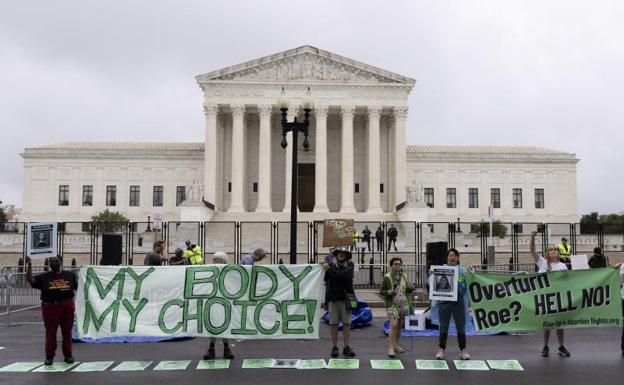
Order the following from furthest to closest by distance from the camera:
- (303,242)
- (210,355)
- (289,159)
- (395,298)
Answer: (289,159)
(303,242)
(395,298)
(210,355)

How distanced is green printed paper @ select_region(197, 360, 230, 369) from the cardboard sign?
1148cm

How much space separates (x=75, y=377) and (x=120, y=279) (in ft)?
8.54

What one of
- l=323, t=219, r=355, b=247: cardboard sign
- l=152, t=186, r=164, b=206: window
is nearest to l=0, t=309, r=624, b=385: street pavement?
l=323, t=219, r=355, b=247: cardboard sign

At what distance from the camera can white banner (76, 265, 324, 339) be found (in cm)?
1260

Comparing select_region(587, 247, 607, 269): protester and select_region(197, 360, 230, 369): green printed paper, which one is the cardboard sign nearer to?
select_region(587, 247, 607, 269): protester

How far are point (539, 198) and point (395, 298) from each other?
66134 mm

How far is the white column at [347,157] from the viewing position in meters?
60.6

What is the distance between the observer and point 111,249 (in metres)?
21.5

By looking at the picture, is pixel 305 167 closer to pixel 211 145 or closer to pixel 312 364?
pixel 211 145

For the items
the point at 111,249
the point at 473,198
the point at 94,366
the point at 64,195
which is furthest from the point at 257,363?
the point at 64,195

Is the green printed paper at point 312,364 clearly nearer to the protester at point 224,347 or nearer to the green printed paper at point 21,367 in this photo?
the protester at point 224,347

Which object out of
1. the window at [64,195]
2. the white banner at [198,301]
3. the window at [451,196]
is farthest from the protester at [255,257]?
the window at [64,195]

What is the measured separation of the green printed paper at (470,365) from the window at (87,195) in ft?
213

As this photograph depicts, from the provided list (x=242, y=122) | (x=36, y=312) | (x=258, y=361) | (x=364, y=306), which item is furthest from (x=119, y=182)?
(x=258, y=361)
